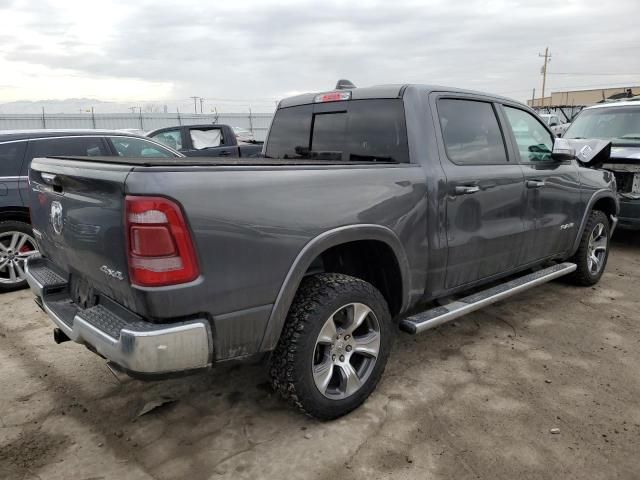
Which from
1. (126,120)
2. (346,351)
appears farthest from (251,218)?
(126,120)

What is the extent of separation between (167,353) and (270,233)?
70cm

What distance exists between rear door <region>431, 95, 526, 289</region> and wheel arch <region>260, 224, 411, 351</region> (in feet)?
2.05

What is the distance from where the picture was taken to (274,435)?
9.05 ft

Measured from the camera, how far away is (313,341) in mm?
2646

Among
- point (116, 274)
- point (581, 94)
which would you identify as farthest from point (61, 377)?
point (581, 94)

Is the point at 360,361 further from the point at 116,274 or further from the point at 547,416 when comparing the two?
the point at 116,274

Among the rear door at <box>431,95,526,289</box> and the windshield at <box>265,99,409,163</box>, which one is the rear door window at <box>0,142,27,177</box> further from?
the rear door at <box>431,95,526,289</box>

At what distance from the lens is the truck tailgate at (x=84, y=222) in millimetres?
2227

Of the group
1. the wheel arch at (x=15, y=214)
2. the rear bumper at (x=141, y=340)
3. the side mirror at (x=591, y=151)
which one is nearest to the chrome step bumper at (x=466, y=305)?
the side mirror at (x=591, y=151)

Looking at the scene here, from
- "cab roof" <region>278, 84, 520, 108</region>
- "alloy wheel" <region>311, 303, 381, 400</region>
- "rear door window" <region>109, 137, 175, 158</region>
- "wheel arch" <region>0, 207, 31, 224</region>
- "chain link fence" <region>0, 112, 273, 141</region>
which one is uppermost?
"chain link fence" <region>0, 112, 273, 141</region>

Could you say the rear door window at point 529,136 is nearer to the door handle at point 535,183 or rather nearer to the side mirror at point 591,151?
the door handle at point 535,183

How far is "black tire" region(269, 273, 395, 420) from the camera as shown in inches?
103

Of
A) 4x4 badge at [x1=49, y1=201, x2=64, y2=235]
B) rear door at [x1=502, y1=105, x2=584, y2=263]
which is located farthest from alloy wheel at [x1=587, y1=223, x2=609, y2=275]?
4x4 badge at [x1=49, y1=201, x2=64, y2=235]

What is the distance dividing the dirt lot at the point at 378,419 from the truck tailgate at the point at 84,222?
2.56ft
